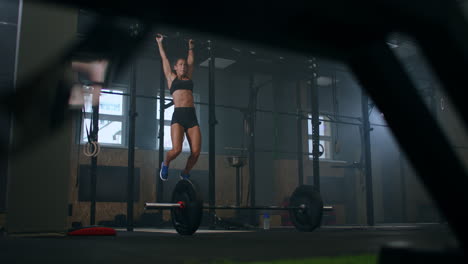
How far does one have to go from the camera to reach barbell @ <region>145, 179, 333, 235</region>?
138 inches

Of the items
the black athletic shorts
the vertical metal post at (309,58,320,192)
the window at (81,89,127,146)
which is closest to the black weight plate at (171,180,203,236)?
the black athletic shorts

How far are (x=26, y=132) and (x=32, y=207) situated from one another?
9.89 feet

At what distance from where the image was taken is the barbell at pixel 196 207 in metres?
3.52

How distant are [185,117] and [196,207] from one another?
1.57 metres

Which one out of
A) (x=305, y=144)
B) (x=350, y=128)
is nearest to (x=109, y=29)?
(x=305, y=144)

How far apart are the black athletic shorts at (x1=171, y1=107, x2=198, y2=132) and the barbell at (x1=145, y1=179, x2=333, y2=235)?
1.17 m

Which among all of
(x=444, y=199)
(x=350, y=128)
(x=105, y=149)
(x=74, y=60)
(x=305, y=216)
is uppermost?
(x=350, y=128)

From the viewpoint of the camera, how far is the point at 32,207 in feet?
9.88

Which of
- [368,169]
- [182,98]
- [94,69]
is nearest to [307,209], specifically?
[182,98]

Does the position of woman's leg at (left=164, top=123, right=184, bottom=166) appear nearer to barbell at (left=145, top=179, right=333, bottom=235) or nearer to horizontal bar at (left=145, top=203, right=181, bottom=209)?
barbell at (left=145, top=179, right=333, bottom=235)

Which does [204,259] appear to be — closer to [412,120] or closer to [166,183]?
[412,120]

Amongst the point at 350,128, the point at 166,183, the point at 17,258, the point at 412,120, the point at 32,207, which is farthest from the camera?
the point at 350,128

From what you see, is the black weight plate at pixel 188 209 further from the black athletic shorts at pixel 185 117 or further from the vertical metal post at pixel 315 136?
the vertical metal post at pixel 315 136

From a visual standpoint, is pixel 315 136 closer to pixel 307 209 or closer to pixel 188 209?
pixel 307 209
